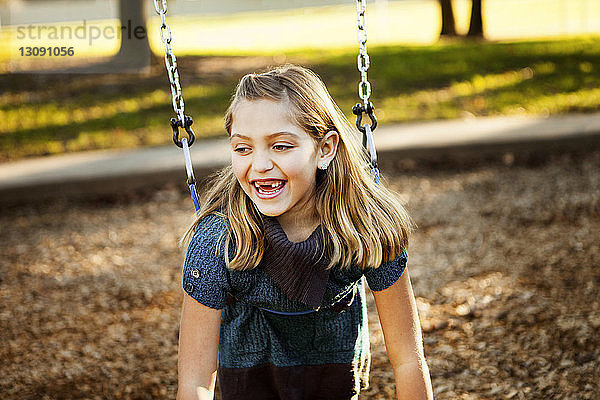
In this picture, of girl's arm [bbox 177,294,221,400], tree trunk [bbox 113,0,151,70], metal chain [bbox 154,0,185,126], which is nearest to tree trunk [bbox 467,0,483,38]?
tree trunk [bbox 113,0,151,70]

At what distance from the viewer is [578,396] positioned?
2.89 meters

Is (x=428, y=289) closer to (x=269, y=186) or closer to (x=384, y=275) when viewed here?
(x=384, y=275)

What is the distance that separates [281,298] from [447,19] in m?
14.0

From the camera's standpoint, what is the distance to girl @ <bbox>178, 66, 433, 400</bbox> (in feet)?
6.78

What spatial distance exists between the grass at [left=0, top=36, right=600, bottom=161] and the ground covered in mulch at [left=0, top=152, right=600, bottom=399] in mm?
1908

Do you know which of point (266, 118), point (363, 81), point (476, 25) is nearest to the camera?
point (266, 118)

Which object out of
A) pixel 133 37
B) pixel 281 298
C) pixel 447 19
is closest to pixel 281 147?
pixel 281 298

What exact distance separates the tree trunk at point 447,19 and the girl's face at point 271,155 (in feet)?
45.4

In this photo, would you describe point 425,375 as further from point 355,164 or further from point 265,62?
point 265,62

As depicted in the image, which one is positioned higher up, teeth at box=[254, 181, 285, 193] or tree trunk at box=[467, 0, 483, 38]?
tree trunk at box=[467, 0, 483, 38]

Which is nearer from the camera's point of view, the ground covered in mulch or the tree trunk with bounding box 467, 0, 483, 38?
the ground covered in mulch

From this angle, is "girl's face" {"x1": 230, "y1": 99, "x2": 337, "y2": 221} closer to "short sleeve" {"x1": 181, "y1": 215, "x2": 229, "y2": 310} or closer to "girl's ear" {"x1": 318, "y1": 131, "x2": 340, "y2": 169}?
"girl's ear" {"x1": 318, "y1": 131, "x2": 340, "y2": 169}

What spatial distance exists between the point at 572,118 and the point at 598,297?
4.10m

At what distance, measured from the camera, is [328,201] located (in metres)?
2.17
